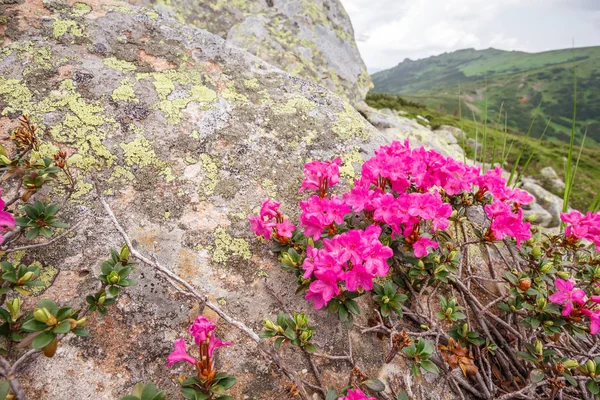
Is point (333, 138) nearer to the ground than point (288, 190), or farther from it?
farther from it

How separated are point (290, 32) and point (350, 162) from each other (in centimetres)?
604

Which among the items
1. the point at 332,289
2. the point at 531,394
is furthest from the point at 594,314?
the point at 332,289

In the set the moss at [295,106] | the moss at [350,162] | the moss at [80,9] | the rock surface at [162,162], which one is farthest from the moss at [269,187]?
the moss at [80,9]

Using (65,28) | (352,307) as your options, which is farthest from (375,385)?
(65,28)

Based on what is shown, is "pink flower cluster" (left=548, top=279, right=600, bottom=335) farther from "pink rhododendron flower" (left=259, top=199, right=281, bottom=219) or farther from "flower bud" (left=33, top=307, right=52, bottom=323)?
"flower bud" (left=33, top=307, right=52, bottom=323)

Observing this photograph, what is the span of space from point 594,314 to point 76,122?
3809 mm

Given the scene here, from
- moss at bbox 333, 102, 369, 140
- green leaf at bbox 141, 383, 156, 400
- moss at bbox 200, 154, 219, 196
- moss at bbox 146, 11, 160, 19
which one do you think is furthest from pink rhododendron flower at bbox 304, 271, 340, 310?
moss at bbox 146, 11, 160, 19

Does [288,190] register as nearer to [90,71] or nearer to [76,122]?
[76,122]

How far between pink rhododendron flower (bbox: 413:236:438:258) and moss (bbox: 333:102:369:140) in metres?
1.37

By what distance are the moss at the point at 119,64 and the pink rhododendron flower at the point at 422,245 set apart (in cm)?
290

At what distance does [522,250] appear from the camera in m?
2.74

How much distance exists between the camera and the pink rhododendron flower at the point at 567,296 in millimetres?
2036

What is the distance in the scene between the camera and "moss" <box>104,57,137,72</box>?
3.00 m

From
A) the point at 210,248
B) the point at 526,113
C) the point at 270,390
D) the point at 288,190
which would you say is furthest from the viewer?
the point at 526,113
